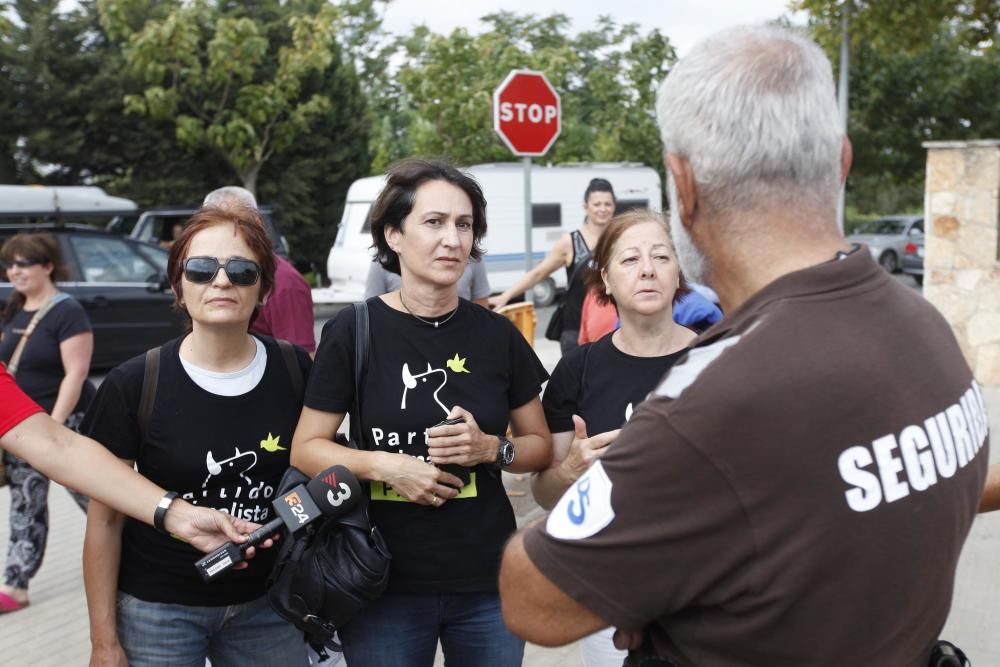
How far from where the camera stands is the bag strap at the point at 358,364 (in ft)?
8.39

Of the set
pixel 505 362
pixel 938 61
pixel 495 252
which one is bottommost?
pixel 495 252

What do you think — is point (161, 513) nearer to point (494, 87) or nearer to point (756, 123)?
point (756, 123)

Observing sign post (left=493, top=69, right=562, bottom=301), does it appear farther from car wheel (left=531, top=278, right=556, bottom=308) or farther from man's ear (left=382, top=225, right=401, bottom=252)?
car wheel (left=531, top=278, right=556, bottom=308)

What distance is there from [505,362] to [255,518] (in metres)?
0.80

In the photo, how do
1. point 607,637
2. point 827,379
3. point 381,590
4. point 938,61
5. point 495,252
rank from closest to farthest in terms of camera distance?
point 827,379 → point 381,590 → point 607,637 → point 495,252 → point 938,61

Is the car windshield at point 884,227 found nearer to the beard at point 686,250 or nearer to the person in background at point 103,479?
the person in background at point 103,479

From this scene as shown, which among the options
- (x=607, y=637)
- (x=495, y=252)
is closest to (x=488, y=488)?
(x=607, y=637)

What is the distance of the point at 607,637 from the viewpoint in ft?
9.20

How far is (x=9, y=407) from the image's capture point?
229 cm

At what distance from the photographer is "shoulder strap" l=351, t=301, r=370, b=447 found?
2.55 m

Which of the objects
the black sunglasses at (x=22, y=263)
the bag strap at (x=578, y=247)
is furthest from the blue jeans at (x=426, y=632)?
the bag strap at (x=578, y=247)

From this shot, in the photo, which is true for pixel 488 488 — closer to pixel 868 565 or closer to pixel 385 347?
pixel 385 347

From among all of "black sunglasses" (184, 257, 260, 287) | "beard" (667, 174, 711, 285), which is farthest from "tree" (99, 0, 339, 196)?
"beard" (667, 174, 711, 285)

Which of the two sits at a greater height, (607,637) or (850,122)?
(850,122)
